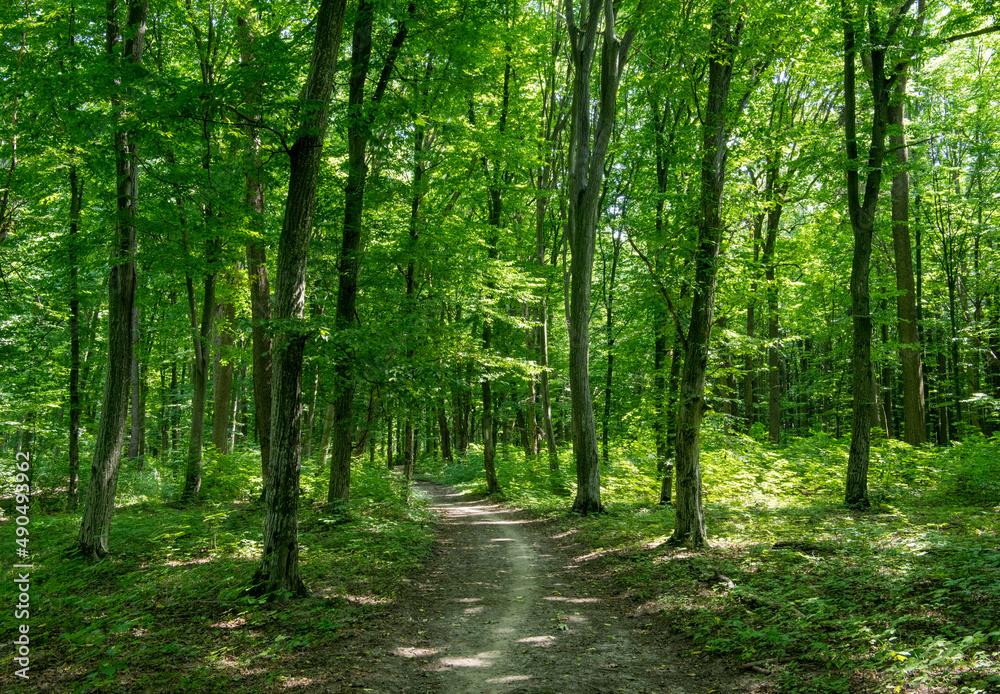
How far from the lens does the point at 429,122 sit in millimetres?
10930

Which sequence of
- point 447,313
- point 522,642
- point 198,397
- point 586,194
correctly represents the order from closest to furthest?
1. point 522,642
2. point 586,194
3. point 198,397
4. point 447,313

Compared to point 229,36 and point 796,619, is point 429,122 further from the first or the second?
point 796,619

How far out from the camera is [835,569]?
625 centimetres

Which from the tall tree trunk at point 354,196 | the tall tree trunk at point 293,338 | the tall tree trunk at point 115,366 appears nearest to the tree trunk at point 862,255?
the tall tree trunk at point 354,196

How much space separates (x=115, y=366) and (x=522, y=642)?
25.4ft

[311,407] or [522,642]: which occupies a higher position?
[311,407]

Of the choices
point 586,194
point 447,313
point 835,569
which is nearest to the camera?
point 835,569

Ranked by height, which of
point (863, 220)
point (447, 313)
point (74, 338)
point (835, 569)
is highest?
point (863, 220)

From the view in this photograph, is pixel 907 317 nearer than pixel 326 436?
Yes

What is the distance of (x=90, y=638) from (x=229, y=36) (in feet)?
43.0

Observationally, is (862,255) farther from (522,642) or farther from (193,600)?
(193,600)

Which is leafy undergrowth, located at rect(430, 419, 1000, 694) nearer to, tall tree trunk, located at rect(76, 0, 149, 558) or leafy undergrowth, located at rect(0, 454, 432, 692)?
leafy undergrowth, located at rect(0, 454, 432, 692)

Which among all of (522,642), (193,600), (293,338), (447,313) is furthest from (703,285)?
(447,313)

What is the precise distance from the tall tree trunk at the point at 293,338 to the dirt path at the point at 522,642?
1577 millimetres
